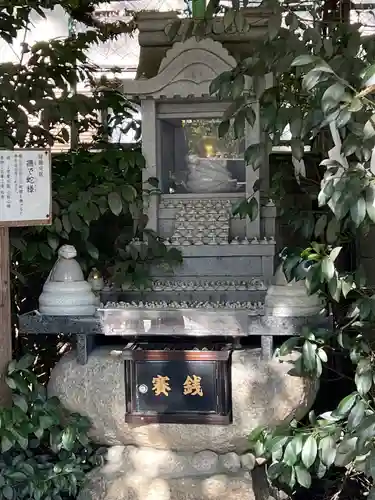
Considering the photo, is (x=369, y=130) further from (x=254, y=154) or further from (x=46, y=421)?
(x=46, y=421)

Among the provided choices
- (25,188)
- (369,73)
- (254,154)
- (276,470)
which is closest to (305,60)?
(369,73)

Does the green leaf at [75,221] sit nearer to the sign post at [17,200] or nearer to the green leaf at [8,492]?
the sign post at [17,200]

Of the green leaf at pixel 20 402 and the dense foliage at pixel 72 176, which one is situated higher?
the dense foliage at pixel 72 176

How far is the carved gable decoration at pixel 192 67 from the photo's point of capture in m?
3.03

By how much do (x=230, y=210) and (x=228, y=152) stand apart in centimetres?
27

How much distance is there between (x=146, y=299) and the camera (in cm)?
309

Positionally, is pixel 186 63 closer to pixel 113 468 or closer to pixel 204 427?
pixel 204 427

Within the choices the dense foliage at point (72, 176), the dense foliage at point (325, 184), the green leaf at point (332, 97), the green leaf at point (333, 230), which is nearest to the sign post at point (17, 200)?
the dense foliage at point (72, 176)

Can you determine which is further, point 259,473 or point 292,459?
point 259,473

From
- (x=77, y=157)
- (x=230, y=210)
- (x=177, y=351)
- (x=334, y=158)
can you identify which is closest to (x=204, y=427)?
(x=177, y=351)

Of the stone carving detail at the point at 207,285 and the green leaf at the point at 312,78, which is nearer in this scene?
the green leaf at the point at 312,78

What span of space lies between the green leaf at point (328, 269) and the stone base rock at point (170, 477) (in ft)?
2.99

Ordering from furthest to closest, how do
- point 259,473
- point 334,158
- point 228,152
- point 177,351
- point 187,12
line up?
point 187,12, point 228,152, point 259,473, point 177,351, point 334,158

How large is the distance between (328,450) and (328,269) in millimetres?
606
